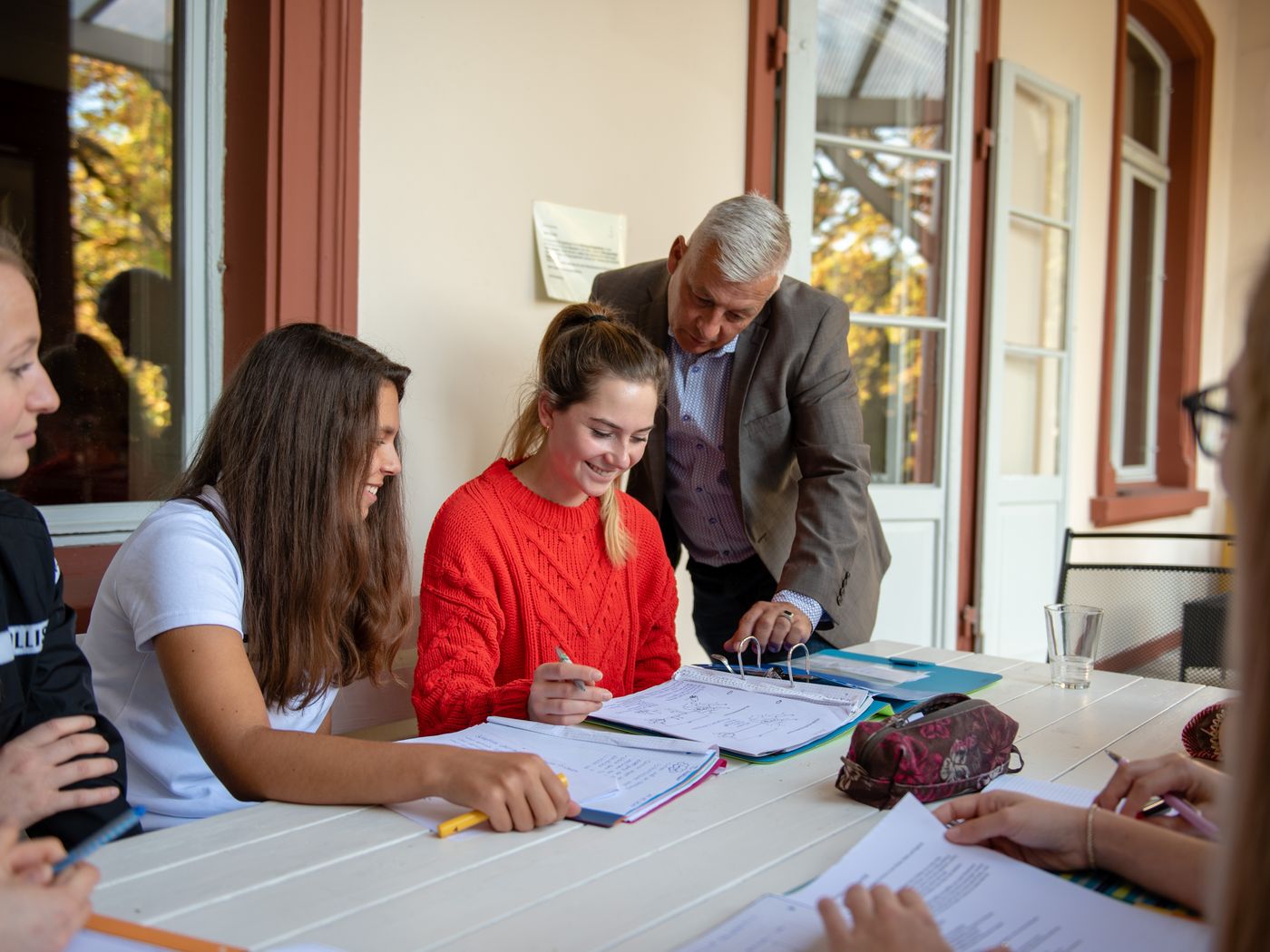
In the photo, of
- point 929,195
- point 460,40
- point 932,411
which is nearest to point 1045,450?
point 932,411

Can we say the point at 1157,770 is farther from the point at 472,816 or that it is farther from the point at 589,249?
the point at 589,249

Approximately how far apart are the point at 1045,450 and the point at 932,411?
3.35ft

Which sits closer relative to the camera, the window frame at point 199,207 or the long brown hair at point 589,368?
the long brown hair at point 589,368

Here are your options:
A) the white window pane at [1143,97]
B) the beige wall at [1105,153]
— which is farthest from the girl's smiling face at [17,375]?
the white window pane at [1143,97]

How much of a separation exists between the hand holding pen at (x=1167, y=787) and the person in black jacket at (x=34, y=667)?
3.25 feet

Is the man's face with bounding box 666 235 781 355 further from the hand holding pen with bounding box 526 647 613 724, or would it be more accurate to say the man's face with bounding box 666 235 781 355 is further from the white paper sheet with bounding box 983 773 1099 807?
the white paper sheet with bounding box 983 773 1099 807

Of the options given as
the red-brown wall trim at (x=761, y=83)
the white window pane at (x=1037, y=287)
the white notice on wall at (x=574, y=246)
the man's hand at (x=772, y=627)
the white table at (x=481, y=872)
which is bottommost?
the white table at (x=481, y=872)

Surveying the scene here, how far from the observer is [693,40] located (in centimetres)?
295

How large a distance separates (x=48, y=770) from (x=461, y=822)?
404 millimetres

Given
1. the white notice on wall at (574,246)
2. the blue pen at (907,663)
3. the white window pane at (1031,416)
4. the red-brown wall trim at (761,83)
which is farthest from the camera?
the white window pane at (1031,416)

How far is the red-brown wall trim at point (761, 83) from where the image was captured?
3.12 metres

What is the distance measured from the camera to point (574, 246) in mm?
2654

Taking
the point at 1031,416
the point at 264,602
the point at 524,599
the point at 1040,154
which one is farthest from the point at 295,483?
the point at 1040,154

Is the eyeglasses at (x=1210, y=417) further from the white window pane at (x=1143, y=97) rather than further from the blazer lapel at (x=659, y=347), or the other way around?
the white window pane at (x=1143, y=97)
